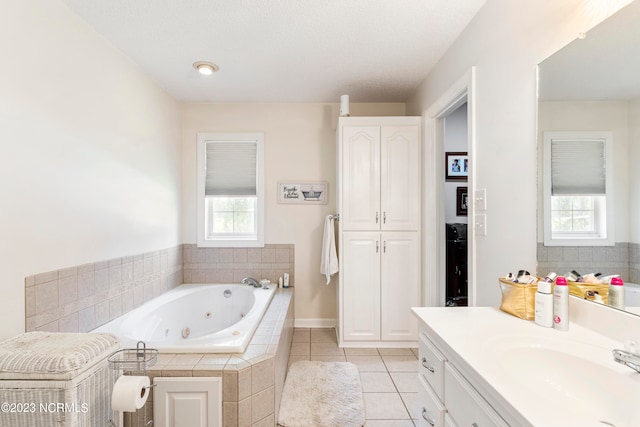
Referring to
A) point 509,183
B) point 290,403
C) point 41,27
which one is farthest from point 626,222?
point 41,27

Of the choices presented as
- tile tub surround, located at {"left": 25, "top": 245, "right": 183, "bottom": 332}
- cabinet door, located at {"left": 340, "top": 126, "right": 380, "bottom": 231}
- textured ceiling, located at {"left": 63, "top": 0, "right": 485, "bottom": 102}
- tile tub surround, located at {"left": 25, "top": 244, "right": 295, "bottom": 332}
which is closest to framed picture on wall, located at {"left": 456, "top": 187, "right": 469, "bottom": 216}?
cabinet door, located at {"left": 340, "top": 126, "right": 380, "bottom": 231}

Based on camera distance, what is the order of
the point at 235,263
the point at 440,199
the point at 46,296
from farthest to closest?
the point at 235,263 → the point at 440,199 → the point at 46,296

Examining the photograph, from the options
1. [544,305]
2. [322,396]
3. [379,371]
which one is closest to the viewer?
[544,305]

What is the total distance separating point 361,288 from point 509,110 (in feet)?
6.43

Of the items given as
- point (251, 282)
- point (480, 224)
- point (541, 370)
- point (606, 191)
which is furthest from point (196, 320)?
point (606, 191)

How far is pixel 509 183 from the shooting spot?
5.18 feet

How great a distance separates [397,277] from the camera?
9.68 feet

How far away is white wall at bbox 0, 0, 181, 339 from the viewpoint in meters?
1.48

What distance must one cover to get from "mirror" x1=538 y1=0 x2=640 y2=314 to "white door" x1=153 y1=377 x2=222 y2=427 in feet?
5.72

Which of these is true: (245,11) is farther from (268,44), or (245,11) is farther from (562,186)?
(562,186)

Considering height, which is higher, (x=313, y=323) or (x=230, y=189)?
(x=230, y=189)

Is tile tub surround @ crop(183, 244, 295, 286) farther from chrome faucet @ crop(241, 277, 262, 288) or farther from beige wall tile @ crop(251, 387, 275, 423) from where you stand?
beige wall tile @ crop(251, 387, 275, 423)

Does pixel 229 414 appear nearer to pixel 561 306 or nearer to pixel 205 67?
pixel 561 306

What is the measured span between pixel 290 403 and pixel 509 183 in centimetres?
193
